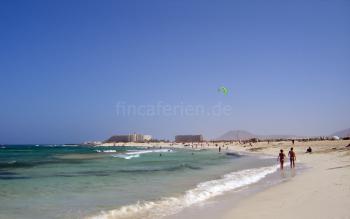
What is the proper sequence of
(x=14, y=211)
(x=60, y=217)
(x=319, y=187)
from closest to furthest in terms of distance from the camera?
(x=60, y=217), (x=14, y=211), (x=319, y=187)

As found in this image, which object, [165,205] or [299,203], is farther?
[165,205]

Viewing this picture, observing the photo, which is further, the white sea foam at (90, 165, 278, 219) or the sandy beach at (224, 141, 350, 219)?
the white sea foam at (90, 165, 278, 219)

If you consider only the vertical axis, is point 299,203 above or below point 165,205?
above

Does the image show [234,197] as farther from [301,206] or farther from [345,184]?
[345,184]

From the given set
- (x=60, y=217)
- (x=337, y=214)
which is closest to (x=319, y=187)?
(x=337, y=214)

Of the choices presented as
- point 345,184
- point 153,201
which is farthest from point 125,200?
point 345,184

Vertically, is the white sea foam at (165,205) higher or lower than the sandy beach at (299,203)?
lower

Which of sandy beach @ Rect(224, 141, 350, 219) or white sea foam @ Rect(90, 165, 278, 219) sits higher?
sandy beach @ Rect(224, 141, 350, 219)

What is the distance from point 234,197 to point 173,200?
1977 millimetres

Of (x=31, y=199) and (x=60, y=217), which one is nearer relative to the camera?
(x=60, y=217)

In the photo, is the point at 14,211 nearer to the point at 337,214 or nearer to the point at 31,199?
the point at 31,199

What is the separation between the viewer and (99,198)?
40.8 feet

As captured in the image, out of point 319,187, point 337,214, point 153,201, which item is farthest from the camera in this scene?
point 319,187

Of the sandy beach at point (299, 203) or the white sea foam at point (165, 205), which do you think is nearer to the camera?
the sandy beach at point (299, 203)
